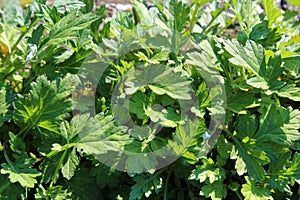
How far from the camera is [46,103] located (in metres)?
1.70

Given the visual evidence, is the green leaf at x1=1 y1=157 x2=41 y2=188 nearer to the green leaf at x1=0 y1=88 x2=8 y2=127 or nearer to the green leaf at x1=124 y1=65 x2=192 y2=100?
the green leaf at x1=0 y1=88 x2=8 y2=127

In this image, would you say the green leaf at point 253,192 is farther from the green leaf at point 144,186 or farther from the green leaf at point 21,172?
the green leaf at point 21,172

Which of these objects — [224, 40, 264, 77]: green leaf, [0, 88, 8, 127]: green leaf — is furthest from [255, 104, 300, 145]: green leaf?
[0, 88, 8, 127]: green leaf

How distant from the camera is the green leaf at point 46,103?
169 centimetres

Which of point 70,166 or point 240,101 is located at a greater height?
point 240,101

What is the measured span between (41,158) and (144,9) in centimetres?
72

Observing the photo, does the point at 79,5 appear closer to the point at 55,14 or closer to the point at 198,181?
the point at 55,14

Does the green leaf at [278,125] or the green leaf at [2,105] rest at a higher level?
the green leaf at [2,105]

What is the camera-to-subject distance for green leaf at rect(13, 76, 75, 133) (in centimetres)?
169

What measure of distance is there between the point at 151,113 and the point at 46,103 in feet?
1.20

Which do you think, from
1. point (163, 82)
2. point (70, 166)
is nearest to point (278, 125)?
point (163, 82)

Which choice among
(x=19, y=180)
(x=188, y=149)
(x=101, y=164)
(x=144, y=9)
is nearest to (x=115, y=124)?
(x=101, y=164)

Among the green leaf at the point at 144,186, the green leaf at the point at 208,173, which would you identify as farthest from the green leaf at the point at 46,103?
the green leaf at the point at 208,173

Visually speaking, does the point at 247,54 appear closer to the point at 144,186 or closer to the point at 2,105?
the point at 144,186
